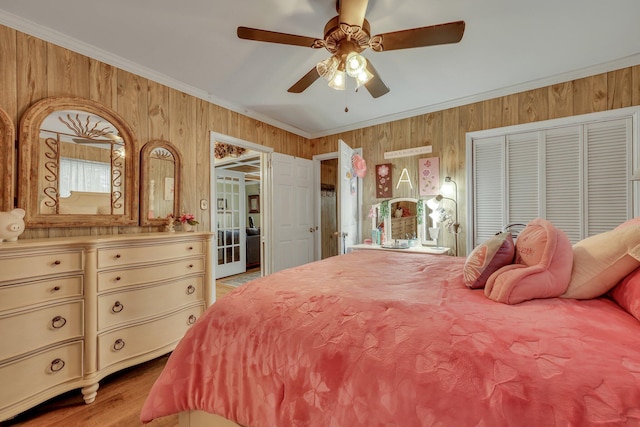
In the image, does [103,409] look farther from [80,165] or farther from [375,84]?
[375,84]

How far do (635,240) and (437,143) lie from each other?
258 centimetres

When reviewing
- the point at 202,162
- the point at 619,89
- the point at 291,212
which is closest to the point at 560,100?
the point at 619,89

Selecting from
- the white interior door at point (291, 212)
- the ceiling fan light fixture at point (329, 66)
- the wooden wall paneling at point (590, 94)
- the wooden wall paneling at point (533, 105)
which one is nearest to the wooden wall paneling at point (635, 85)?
the wooden wall paneling at point (590, 94)

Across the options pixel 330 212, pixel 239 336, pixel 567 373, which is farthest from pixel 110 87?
pixel 330 212

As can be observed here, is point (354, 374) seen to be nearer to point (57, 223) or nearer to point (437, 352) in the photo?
point (437, 352)

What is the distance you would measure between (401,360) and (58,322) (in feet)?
6.85

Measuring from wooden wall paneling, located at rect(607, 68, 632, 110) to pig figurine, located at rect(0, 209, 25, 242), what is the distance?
15.6 ft

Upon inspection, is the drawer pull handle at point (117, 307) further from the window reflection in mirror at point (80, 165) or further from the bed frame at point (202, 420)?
the bed frame at point (202, 420)

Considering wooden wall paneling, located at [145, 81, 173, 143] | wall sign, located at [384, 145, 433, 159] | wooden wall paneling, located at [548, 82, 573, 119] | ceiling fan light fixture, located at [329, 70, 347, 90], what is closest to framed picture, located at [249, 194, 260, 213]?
wall sign, located at [384, 145, 433, 159]

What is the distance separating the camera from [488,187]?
301 cm

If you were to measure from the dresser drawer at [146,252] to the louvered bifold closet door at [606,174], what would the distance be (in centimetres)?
378

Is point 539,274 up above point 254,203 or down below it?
below

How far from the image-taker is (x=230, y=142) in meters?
3.22

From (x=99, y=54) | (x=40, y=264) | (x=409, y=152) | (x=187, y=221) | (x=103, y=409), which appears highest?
(x=99, y=54)
